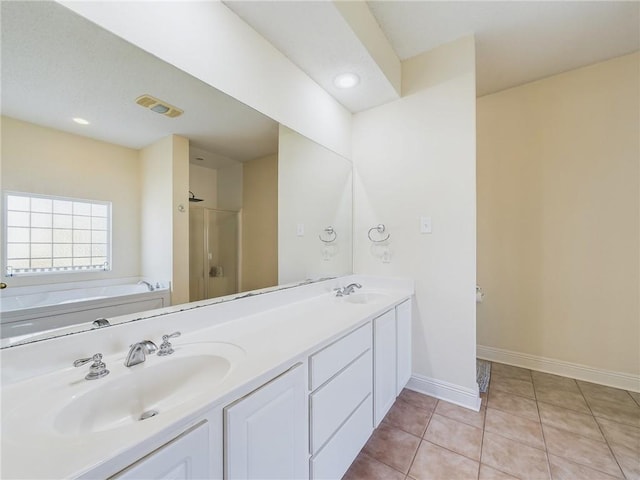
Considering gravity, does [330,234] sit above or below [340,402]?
above

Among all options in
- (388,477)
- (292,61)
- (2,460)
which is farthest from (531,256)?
(2,460)

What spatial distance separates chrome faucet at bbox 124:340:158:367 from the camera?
0.85 m

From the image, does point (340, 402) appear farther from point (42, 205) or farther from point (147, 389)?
point (42, 205)

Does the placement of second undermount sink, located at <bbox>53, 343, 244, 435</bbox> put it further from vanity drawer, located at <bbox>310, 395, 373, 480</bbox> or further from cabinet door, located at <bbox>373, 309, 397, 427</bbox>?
cabinet door, located at <bbox>373, 309, 397, 427</bbox>

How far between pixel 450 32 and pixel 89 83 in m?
2.10

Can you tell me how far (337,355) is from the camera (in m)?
1.14

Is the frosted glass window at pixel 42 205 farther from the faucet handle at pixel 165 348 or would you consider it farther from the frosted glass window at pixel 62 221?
the faucet handle at pixel 165 348

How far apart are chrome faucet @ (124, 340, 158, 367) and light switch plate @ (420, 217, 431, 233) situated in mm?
1804

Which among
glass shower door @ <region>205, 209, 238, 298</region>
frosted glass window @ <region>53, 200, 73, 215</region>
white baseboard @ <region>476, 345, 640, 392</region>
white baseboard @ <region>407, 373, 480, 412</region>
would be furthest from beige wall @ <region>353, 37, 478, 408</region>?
frosted glass window @ <region>53, 200, 73, 215</region>

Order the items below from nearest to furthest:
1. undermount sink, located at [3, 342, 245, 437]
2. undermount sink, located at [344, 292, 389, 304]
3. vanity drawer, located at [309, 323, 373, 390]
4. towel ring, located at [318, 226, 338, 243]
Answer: undermount sink, located at [3, 342, 245, 437]
vanity drawer, located at [309, 323, 373, 390]
undermount sink, located at [344, 292, 389, 304]
towel ring, located at [318, 226, 338, 243]

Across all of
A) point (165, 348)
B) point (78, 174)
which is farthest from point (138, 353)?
point (78, 174)

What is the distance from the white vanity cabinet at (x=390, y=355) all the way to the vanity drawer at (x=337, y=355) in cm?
13

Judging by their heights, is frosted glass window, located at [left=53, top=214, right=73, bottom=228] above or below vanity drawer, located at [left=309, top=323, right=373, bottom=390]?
above

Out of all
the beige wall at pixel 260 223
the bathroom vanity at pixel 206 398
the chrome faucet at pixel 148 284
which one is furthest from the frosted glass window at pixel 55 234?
the beige wall at pixel 260 223
